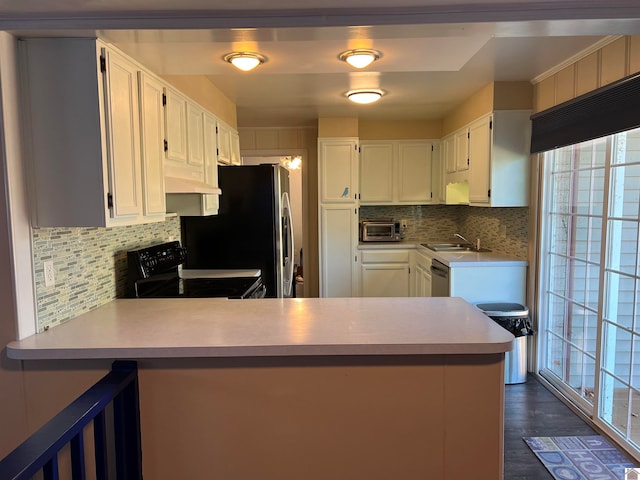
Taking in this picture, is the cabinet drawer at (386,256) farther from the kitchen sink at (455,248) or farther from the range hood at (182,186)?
the range hood at (182,186)

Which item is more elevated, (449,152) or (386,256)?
(449,152)

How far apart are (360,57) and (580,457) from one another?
97.7 inches

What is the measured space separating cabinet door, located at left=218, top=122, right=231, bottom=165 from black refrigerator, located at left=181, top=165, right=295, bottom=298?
14cm

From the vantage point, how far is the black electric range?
245 centimetres

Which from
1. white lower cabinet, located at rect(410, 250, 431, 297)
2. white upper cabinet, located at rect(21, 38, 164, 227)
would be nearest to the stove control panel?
white upper cabinet, located at rect(21, 38, 164, 227)

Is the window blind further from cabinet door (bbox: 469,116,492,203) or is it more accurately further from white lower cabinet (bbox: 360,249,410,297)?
white lower cabinet (bbox: 360,249,410,297)

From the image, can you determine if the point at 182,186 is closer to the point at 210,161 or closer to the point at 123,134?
the point at 123,134

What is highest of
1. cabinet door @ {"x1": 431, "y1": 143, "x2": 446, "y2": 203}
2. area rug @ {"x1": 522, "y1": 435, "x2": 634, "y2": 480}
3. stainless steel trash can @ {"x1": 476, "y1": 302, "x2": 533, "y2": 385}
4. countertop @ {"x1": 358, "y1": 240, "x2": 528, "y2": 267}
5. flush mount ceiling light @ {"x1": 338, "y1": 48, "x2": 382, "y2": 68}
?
flush mount ceiling light @ {"x1": 338, "y1": 48, "x2": 382, "y2": 68}

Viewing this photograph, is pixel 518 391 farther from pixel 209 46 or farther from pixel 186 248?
pixel 209 46

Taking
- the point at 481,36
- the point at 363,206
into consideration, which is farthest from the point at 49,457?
the point at 363,206

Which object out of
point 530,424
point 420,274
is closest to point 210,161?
point 420,274

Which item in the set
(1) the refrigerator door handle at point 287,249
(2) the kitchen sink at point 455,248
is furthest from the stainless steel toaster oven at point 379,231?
(1) the refrigerator door handle at point 287,249

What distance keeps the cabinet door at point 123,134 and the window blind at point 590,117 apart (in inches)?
98.1

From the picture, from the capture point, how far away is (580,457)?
2.44 meters
